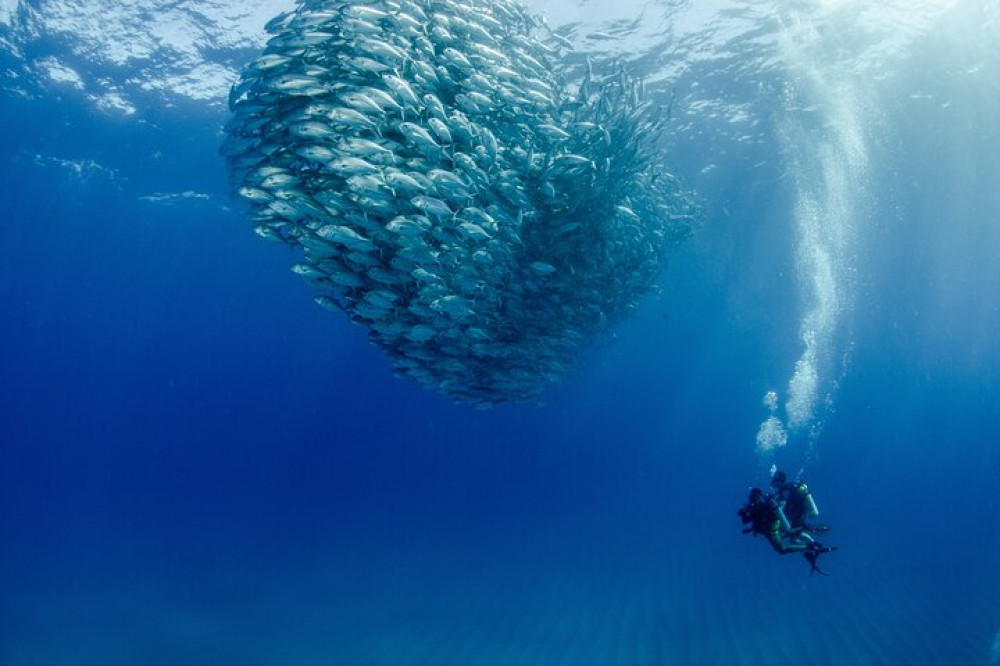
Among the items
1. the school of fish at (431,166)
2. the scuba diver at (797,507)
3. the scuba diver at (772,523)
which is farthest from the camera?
the scuba diver at (797,507)

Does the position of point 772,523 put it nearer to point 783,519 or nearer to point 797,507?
point 783,519

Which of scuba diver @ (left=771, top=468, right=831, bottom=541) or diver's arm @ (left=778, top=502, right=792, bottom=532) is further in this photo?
scuba diver @ (left=771, top=468, right=831, bottom=541)

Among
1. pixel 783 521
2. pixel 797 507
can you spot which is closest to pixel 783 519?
pixel 783 521

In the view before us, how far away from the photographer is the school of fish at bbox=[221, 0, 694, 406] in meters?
6.23

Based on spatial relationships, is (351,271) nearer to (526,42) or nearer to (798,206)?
(526,42)

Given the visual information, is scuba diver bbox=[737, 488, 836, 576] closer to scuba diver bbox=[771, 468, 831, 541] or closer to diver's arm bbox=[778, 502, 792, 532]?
diver's arm bbox=[778, 502, 792, 532]

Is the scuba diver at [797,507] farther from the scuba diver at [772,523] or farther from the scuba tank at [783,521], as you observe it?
the scuba diver at [772,523]

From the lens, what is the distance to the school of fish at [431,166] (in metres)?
6.23

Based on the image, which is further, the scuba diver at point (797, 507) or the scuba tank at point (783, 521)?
the scuba diver at point (797, 507)

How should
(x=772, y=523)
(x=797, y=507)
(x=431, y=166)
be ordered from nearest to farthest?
1. (x=431, y=166)
2. (x=772, y=523)
3. (x=797, y=507)

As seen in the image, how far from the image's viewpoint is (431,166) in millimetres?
6871

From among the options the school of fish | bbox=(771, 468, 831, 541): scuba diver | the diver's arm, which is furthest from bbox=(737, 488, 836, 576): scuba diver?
the school of fish

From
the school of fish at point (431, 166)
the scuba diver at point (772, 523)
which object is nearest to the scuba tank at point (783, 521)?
the scuba diver at point (772, 523)

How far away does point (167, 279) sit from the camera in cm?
4369
